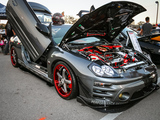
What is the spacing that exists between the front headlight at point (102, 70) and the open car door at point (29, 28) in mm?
1206

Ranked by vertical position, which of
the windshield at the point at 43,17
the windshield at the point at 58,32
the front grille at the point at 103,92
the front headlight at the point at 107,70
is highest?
the windshield at the point at 43,17

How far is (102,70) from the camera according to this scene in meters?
2.11

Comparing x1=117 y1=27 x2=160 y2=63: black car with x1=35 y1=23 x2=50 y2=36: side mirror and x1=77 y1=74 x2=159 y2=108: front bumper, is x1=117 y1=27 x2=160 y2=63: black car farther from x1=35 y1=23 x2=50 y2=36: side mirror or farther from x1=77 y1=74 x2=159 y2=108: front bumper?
x1=35 y1=23 x2=50 y2=36: side mirror

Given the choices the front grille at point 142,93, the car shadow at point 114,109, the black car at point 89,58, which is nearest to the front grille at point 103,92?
the black car at point 89,58

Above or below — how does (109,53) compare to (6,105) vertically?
above

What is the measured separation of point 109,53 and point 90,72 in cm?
101

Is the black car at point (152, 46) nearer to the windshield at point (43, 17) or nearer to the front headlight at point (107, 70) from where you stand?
the front headlight at point (107, 70)

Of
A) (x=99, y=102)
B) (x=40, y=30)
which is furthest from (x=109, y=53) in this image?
(x=40, y=30)

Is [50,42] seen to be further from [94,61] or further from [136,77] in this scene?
[136,77]

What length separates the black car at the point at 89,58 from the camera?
2.05m

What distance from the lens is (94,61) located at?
2252 mm

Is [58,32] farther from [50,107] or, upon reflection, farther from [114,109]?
[114,109]

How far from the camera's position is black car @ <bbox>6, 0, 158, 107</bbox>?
205 cm

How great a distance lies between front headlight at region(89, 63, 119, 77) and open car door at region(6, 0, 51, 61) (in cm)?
121
